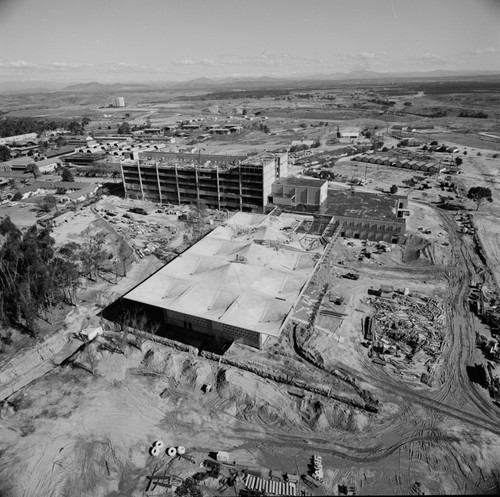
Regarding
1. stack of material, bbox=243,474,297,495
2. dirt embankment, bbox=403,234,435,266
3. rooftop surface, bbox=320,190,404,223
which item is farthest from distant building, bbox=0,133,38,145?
stack of material, bbox=243,474,297,495

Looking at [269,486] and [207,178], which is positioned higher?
[207,178]

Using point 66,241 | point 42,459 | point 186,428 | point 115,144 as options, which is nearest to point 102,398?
point 42,459

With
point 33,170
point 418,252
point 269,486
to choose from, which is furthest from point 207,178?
point 33,170

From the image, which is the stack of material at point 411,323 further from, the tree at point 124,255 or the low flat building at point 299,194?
the tree at point 124,255

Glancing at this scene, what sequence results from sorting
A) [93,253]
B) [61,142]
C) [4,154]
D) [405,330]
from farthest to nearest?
[61,142] < [4,154] < [93,253] < [405,330]

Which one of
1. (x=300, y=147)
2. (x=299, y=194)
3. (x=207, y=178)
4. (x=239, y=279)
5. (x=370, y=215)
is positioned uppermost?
(x=207, y=178)

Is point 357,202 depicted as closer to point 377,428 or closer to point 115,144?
point 377,428

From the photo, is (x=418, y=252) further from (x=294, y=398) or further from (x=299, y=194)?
(x=294, y=398)

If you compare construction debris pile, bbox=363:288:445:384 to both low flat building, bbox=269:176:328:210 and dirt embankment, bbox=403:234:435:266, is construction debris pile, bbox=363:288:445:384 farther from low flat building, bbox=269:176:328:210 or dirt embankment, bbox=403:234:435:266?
low flat building, bbox=269:176:328:210
